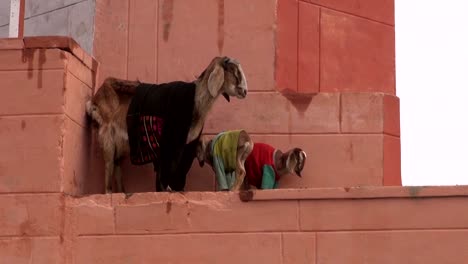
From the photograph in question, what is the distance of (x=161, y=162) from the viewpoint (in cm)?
905

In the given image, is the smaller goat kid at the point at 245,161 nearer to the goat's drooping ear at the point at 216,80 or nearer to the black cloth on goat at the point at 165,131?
the black cloth on goat at the point at 165,131

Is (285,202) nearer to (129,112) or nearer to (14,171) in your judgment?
(129,112)

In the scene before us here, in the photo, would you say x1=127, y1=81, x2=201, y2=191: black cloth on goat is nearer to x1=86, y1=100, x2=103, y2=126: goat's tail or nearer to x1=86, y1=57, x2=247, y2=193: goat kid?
x1=86, y1=57, x2=247, y2=193: goat kid

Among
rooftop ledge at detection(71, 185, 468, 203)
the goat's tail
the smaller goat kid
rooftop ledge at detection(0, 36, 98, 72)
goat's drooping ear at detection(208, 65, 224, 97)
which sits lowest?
rooftop ledge at detection(71, 185, 468, 203)

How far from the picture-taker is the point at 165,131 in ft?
29.7

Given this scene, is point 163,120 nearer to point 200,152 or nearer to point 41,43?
point 200,152

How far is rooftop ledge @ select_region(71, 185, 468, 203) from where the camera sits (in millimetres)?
8484

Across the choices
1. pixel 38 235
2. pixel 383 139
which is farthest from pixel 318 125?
pixel 38 235

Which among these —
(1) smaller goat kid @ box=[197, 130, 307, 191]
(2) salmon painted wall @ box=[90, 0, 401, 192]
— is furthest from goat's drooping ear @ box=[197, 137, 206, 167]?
(2) salmon painted wall @ box=[90, 0, 401, 192]

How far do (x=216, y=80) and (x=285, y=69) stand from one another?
955 millimetres

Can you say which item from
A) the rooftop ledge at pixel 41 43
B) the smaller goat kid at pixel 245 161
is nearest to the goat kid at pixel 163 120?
the smaller goat kid at pixel 245 161

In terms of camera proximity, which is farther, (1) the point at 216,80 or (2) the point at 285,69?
(2) the point at 285,69

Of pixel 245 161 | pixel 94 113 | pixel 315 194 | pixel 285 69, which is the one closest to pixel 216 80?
pixel 245 161

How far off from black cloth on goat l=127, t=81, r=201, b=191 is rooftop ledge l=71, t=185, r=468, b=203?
269mm
